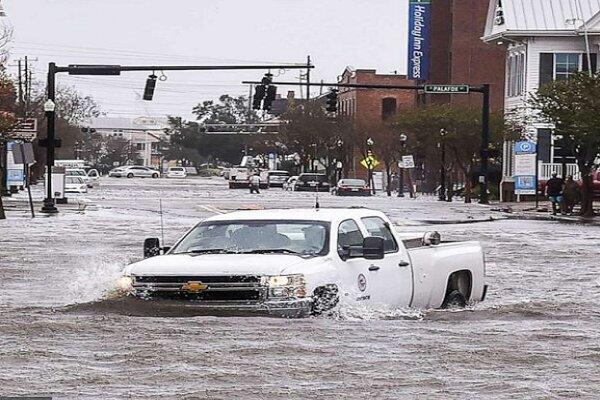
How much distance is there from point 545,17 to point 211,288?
62.5 meters

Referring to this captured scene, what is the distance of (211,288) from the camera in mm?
15055

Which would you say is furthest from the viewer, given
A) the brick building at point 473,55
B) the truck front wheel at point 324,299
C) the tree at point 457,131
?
the brick building at point 473,55

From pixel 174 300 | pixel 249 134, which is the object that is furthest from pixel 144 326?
pixel 249 134

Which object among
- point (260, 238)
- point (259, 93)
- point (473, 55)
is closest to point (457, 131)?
point (473, 55)

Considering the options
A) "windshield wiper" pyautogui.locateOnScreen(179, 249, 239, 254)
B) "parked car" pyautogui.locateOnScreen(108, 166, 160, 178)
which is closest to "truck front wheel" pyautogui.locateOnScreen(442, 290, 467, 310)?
"windshield wiper" pyautogui.locateOnScreen(179, 249, 239, 254)

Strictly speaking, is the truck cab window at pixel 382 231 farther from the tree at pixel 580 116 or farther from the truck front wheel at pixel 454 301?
the tree at pixel 580 116

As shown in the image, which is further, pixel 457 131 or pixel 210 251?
pixel 457 131

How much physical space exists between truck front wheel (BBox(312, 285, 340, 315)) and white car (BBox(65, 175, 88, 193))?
2483 inches

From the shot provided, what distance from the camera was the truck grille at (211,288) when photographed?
15.0m

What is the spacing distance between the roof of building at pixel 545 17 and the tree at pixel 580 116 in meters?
14.6

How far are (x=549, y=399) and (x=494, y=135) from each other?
65746 mm

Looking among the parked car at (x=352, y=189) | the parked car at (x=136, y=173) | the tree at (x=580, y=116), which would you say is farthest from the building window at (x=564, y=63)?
the parked car at (x=136, y=173)

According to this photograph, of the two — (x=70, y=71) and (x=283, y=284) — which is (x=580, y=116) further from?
(x=283, y=284)

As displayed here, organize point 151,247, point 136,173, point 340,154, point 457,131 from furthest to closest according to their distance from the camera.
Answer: point 136,173, point 340,154, point 457,131, point 151,247
